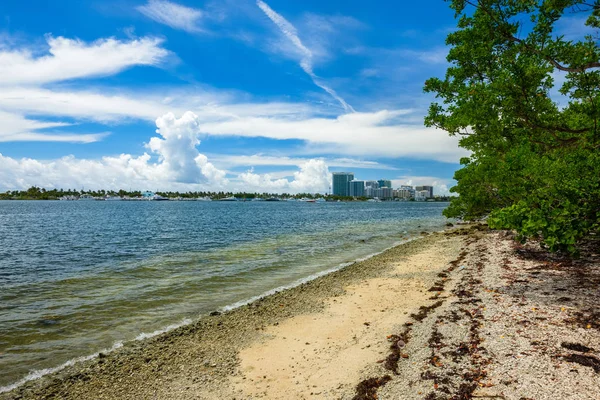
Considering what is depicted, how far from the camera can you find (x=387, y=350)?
338 inches

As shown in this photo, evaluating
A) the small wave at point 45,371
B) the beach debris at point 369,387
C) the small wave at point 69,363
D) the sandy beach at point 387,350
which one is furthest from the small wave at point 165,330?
the beach debris at point 369,387

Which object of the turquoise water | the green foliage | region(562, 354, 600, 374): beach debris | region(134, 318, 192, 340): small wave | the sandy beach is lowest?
the turquoise water

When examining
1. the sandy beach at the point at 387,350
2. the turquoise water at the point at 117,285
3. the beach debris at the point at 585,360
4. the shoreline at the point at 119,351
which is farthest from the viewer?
the turquoise water at the point at 117,285

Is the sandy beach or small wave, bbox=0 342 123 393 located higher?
the sandy beach

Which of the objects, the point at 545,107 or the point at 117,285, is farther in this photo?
the point at 117,285

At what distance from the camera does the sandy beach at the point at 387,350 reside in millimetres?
6535

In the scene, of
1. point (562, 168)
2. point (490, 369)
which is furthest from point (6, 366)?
point (562, 168)

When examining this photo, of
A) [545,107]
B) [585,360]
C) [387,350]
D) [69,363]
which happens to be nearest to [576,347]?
[585,360]

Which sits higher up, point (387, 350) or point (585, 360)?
point (585, 360)

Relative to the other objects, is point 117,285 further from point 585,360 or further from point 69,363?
point 585,360

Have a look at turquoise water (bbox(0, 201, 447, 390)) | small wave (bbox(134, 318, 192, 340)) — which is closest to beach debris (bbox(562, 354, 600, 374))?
small wave (bbox(134, 318, 192, 340))

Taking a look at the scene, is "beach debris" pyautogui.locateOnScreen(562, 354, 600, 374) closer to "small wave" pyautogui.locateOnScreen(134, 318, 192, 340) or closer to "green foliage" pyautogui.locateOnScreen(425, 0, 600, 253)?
"green foliage" pyautogui.locateOnScreen(425, 0, 600, 253)

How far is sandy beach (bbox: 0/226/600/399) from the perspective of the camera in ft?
21.4

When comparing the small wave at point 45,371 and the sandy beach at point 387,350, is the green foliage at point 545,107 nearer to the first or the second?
the sandy beach at point 387,350
